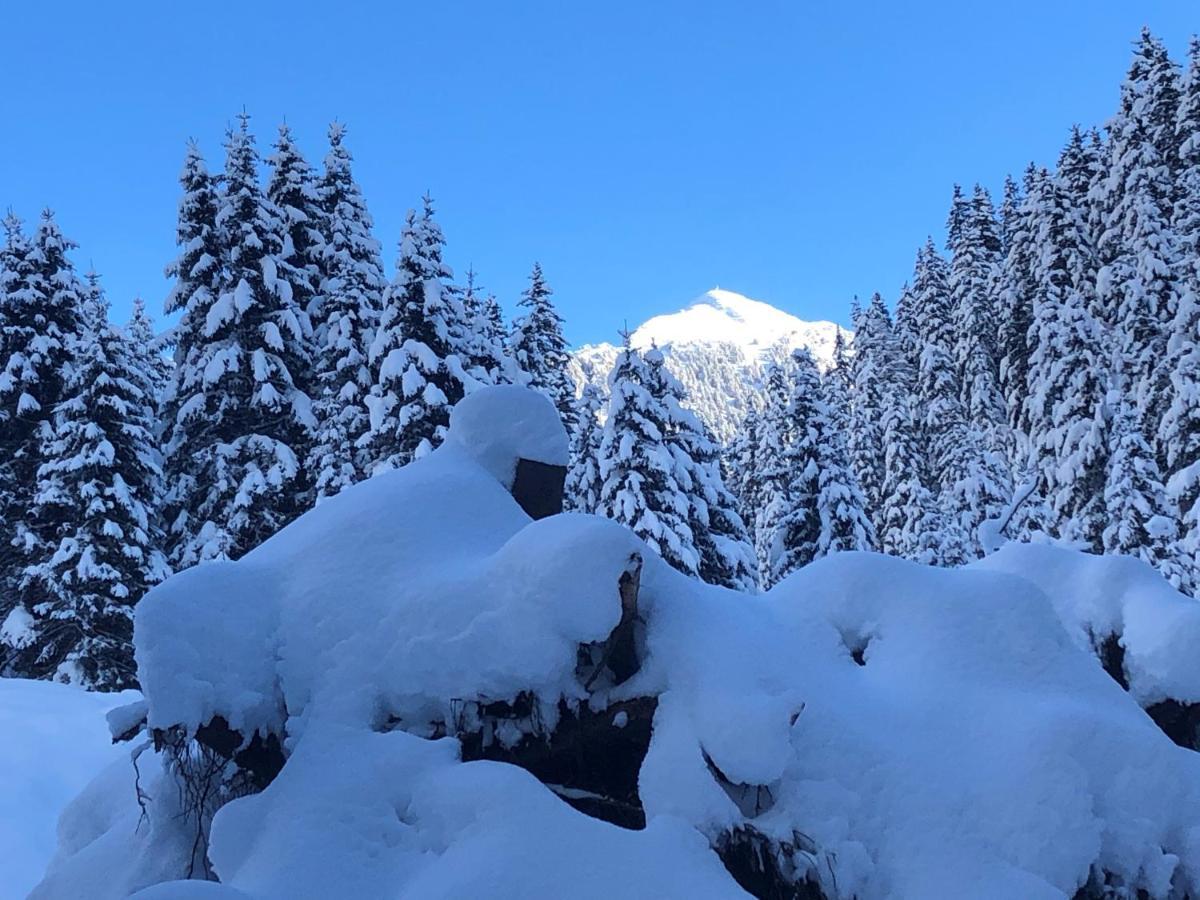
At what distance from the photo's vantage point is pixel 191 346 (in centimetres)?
2139

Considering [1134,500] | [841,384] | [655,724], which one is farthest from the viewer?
[841,384]

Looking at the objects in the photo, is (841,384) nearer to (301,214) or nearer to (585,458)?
(585,458)

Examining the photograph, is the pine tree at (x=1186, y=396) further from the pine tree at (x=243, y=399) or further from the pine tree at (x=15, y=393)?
the pine tree at (x=15, y=393)

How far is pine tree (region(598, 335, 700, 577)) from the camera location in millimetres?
19891

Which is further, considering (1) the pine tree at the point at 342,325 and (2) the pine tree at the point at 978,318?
(2) the pine tree at the point at 978,318

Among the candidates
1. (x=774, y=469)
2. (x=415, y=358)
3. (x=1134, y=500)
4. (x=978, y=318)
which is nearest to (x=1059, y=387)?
(x=1134, y=500)

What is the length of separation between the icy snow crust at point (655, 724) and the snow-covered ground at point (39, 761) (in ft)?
12.1

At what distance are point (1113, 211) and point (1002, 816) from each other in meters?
35.4

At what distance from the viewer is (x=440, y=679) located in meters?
4.24

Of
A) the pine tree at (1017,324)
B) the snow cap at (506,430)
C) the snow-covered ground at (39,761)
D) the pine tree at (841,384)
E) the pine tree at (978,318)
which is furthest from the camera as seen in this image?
the pine tree at (841,384)

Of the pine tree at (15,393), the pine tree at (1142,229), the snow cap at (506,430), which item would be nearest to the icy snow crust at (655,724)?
the snow cap at (506,430)

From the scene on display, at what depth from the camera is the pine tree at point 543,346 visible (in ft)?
90.0

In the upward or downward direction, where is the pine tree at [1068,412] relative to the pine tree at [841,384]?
downward

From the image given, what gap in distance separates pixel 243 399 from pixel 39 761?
1271 cm
